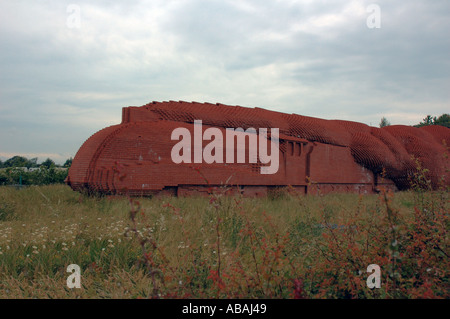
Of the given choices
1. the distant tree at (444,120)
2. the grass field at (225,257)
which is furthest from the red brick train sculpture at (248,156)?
the distant tree at (444,120)

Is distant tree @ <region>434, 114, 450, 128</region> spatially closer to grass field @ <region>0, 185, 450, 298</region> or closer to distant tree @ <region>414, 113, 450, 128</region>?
distant tree @ <region>414, 113, 450, 128</region>

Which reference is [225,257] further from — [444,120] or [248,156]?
[444,120]

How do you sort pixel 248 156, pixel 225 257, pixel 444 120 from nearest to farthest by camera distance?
1. pixel 225 257
2. pixel 248 156
3. pixel 444 120

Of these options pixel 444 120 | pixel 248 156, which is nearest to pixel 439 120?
pixel 444 120

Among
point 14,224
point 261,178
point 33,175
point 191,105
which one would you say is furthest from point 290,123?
point 33,175

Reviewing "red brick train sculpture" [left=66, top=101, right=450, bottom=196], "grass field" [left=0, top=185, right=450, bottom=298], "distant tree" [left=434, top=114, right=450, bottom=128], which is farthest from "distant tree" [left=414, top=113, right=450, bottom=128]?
"grass field" [left=0, top=185, right=450, bottom=298]

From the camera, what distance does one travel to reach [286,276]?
8.45 feet

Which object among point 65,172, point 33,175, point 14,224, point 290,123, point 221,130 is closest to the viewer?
point 14,224

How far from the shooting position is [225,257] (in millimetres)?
3273

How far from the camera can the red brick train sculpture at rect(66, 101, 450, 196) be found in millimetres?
6941

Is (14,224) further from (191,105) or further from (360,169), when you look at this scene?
(360,169)

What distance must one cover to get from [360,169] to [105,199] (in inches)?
356

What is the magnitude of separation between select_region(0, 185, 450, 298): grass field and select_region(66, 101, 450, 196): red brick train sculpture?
74cm

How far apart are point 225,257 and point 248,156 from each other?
18.3 ft
